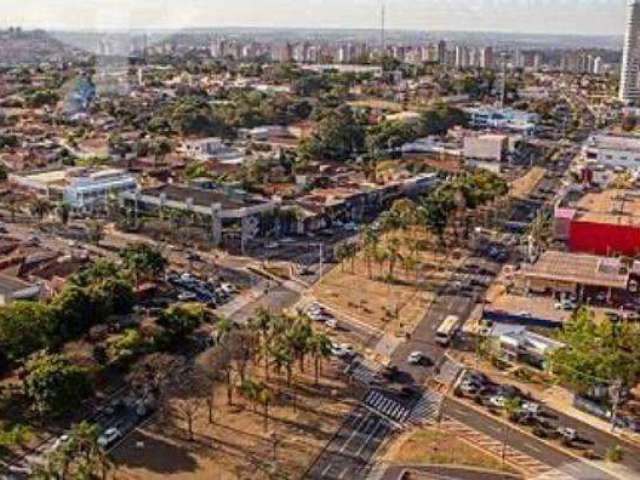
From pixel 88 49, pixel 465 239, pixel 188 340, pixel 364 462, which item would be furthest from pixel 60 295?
pixel 88 49

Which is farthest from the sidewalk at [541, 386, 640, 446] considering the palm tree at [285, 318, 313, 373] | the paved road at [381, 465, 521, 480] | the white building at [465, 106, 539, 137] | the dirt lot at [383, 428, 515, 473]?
the white building at [465, 106, 539, 137]

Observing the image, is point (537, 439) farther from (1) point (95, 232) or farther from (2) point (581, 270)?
(1) point (95, 232)

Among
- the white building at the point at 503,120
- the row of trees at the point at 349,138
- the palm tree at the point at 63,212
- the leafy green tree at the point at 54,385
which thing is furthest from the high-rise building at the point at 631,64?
the leafy green tree at the point at 54,385

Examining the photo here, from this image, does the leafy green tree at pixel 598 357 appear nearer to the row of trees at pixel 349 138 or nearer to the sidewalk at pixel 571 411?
the sidewalk at pixel 571 411

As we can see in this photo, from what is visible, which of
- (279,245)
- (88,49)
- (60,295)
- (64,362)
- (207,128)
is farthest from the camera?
(88,49)

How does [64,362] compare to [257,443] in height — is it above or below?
above

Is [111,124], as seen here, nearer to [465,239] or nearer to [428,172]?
[428,172]

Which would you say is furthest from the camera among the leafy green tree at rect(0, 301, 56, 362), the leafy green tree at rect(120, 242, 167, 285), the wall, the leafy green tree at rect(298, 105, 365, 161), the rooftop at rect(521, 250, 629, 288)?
the leafy green tree at rect(298, 105, 365, 161)

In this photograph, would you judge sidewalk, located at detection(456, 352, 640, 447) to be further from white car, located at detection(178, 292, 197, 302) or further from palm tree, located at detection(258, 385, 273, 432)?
white car, located at detection(178, 292, 197, 302)
